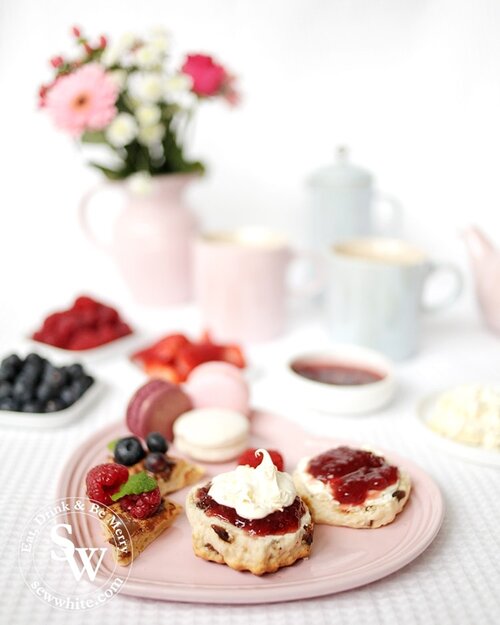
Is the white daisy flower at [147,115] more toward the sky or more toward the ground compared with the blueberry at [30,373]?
more toward the sky

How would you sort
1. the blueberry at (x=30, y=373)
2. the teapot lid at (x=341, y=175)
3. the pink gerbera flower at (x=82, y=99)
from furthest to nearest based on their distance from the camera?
1. the teapot lid at (x=341, y=175)
2. the pink gerbera flower at (x=82, y=99)
3. the blueberry at (x=30, y=373)

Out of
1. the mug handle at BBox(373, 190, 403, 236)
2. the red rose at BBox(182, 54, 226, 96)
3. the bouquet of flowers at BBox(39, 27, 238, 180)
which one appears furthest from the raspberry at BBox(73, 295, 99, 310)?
the mug handle at BBox(373, 190, 403, 236)

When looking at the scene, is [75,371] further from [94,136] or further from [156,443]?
[94,136]

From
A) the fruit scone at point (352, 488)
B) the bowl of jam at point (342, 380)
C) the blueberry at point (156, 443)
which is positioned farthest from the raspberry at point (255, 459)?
the bowl of jam at point (342, 380)

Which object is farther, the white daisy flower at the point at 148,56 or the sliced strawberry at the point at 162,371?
the white daisy flower at the point at 148,56

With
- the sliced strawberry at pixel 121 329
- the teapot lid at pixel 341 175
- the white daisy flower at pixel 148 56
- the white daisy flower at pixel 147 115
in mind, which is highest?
the white daisy flower at pixel 148 56

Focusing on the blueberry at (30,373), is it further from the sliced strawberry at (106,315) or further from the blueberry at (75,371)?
the sliced strawberry at (106,315)

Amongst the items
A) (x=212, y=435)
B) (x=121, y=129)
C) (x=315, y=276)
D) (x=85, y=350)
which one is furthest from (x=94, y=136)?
(x=212, y=435)
